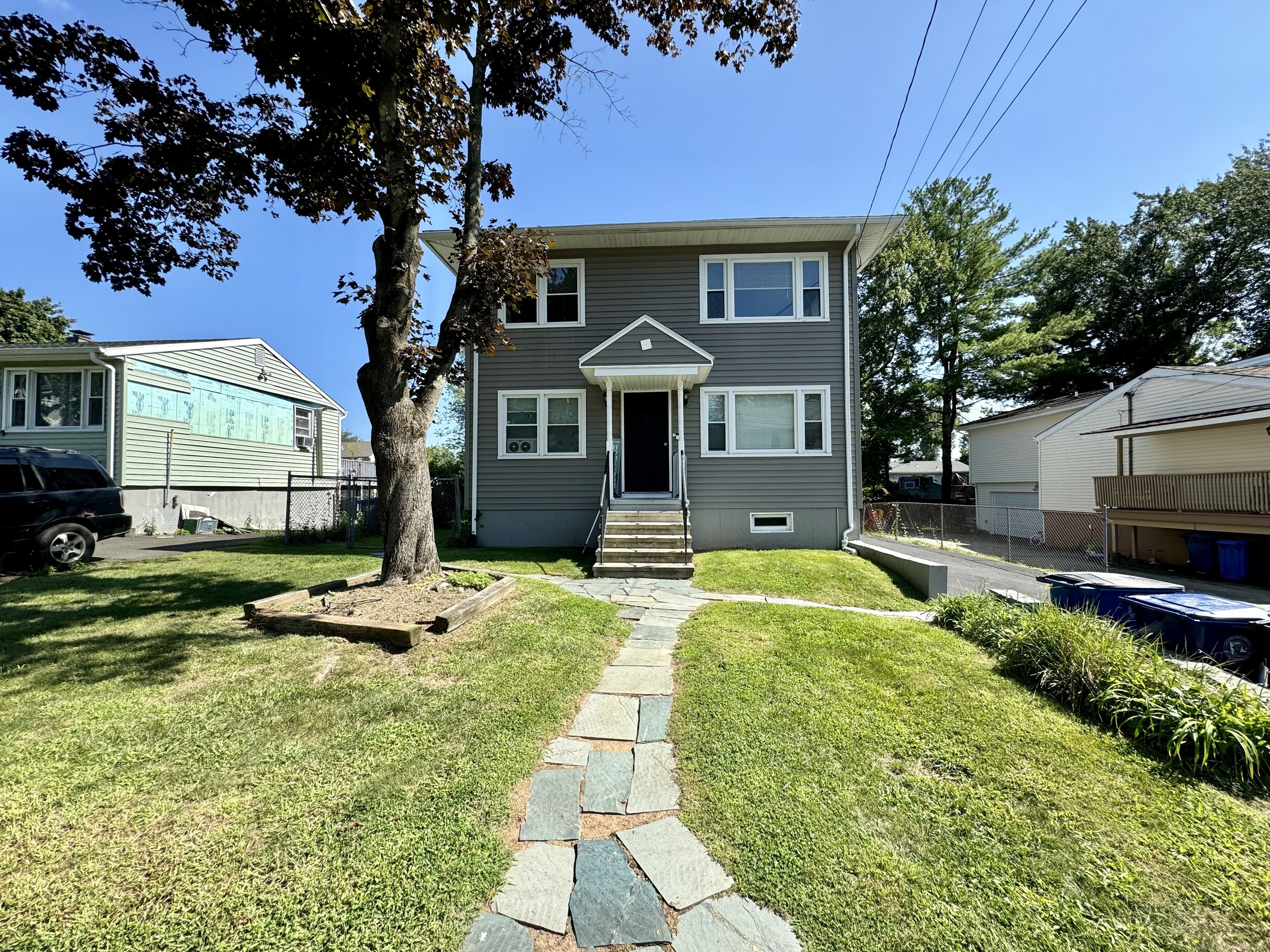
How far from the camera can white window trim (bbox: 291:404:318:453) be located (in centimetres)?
1756

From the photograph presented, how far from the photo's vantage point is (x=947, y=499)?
2439 centimetres

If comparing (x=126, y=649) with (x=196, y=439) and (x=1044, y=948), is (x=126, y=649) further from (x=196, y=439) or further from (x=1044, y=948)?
(x=196, y=439)

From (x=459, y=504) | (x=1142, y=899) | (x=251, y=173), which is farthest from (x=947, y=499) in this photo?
(x=251, y=173)

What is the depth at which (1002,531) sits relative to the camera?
18328 millimetres

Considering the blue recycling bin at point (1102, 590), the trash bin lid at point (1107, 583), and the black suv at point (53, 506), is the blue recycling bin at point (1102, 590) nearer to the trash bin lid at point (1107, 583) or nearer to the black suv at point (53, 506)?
the trash bin lid at point (1107, 583)

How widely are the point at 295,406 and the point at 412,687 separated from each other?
18.3m

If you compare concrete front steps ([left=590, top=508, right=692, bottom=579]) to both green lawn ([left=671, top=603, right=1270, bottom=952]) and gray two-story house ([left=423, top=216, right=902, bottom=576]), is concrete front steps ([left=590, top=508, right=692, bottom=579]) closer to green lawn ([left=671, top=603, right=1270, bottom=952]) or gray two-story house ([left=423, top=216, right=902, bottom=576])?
gray two-story house ([left=423, top=216, right=902, bottom=576])

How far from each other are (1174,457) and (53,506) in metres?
24.0

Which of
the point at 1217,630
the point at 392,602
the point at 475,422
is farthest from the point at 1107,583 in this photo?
the point at 475,422

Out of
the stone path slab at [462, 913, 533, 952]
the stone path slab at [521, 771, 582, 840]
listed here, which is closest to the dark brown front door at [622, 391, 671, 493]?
the stone path slab at [521, 771, 582, 840]

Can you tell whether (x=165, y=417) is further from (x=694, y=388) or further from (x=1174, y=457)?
(x=1174, y=457)

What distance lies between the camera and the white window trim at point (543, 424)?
1050cm

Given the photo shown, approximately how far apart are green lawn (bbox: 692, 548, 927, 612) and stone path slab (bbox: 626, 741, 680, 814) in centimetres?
417

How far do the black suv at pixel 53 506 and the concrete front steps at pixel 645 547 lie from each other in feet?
27.5
